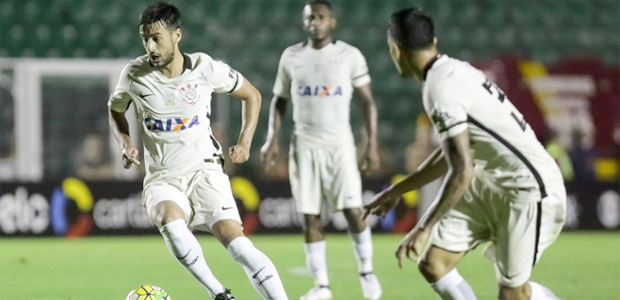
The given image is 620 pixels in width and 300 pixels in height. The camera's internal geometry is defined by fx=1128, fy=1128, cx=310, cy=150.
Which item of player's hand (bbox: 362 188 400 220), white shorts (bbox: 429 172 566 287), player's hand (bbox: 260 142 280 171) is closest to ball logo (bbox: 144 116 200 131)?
player's hand (bbox: 362 188 400 220)

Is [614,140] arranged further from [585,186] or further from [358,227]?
[358,227]

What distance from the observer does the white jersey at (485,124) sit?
4992 millimetres

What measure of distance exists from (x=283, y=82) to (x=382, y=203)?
9.83ft

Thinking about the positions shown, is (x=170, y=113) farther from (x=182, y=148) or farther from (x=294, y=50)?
(x=294, y=50)

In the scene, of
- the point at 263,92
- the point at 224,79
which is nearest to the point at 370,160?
the point at 224,79

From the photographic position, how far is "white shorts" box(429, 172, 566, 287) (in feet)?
17.3

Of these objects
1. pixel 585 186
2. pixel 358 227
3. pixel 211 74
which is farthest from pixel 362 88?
pixel 585 186

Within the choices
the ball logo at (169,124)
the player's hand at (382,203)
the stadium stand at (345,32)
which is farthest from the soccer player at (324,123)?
the stadium stand at (345,32)

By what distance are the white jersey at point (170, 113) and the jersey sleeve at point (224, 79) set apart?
54 mm

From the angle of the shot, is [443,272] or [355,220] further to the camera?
[355,220]

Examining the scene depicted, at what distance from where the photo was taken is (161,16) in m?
6.12

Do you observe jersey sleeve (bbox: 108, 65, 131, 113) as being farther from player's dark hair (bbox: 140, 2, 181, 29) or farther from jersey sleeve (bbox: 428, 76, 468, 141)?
jersey sleeve (bbox: 428, 76, 468, 141)

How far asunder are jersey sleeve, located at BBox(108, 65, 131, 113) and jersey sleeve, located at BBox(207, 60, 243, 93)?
0.47m

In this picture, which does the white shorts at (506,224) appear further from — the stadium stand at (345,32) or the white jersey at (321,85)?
the stadium stand at (345,32)
